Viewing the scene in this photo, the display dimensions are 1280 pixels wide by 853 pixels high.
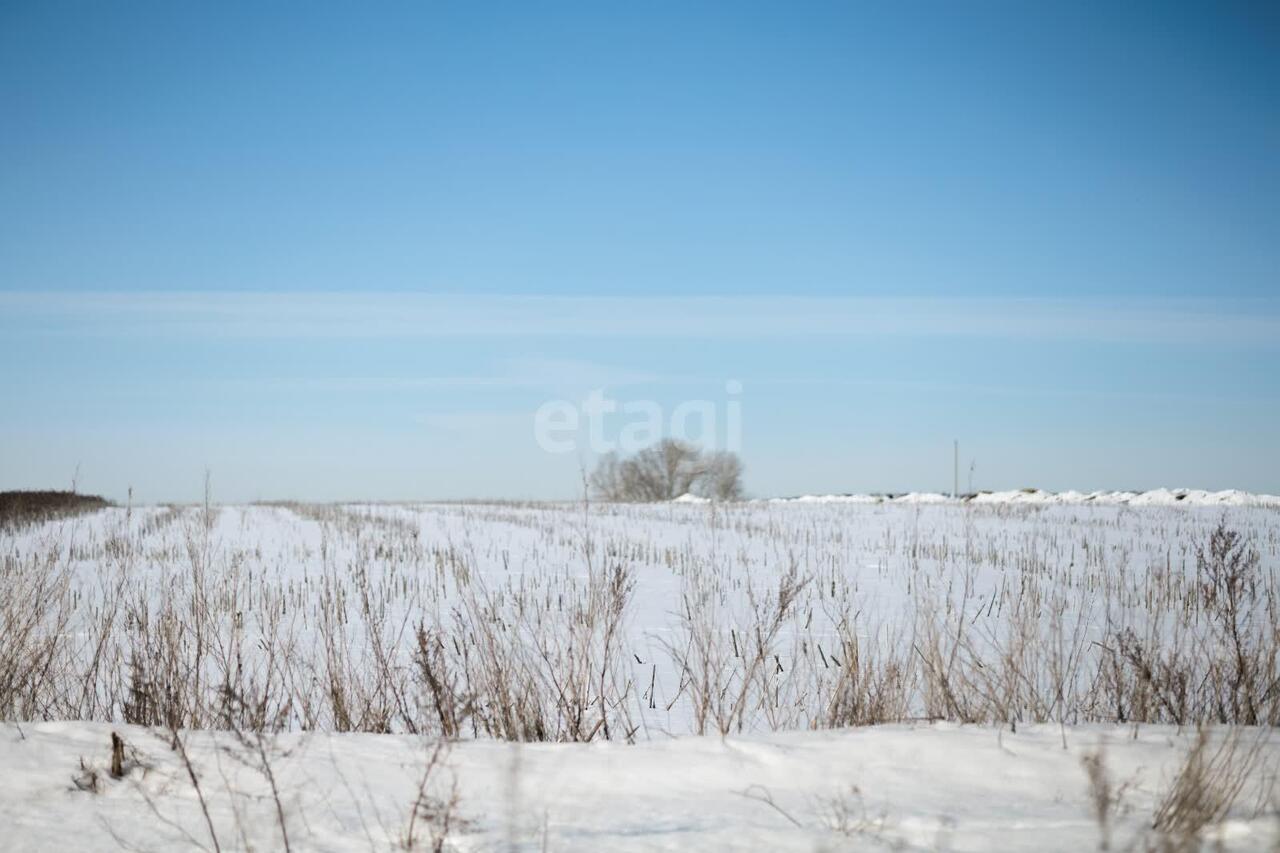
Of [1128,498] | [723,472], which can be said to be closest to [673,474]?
[723,472]

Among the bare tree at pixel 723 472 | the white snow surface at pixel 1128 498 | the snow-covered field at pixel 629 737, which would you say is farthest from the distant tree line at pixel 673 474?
the snow-covered field at pixel 629 737

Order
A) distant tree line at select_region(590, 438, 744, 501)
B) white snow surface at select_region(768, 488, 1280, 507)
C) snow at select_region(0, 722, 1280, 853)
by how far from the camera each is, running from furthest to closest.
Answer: distant tree line at select_region(590, 438, 744, 501)
white snow surface at select_region(768, 488, 1280, 507)
snow at select_region(0, 722, 1280, 853)

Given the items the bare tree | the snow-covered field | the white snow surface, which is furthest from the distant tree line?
the snow-covered field

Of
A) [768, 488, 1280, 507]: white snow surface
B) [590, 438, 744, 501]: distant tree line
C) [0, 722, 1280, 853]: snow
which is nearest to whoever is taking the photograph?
[0, 722, 1280, 853]: snow

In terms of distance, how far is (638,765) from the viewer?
2496mm

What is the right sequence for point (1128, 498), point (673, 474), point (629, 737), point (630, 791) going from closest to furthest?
point (630, 791) < point (629, 737) < point (1128, 498) < point (673, 474)

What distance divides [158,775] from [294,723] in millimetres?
1591

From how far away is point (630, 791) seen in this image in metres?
2.35

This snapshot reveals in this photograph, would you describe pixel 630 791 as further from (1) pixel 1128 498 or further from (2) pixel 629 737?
(1) pixel 1128 498

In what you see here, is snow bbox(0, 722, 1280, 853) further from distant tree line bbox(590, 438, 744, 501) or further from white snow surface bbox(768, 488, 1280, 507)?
distant tree line bbox(590, 438, 744, 501)

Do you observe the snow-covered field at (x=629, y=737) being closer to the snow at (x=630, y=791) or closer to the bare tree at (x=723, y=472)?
the snow at (x=630, y=791)

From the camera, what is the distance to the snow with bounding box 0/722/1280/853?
203cm

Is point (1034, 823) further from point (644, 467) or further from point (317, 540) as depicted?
point (644, 467)

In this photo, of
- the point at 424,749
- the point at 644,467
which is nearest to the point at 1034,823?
the point at 424,749
